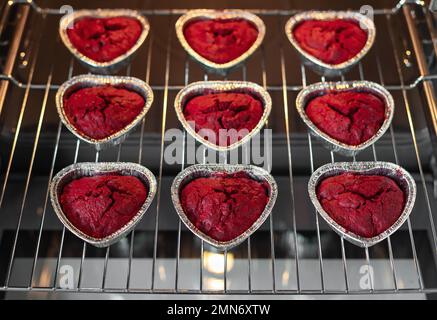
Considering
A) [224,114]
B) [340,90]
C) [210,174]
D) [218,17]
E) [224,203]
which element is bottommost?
[224,203]

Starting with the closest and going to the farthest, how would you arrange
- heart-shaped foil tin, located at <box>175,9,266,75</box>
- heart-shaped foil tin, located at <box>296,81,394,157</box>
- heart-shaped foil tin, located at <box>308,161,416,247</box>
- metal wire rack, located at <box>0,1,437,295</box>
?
heart-shaped foil tin, located at <box>308,161,416,247</box> < metal wire rack, located at <box>0,1,437,295</box> < heart-shaped foil tin, located at <box>296,81,394,157</box> < heart-shaped foil tin, located at <box>175,9,266,75</box>

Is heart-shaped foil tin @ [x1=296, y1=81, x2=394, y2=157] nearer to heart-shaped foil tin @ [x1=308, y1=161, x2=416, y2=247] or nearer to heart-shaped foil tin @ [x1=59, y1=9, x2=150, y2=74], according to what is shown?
heart-shaped foil tin @ [x1=308, y1=161, x2=416, y2=247]

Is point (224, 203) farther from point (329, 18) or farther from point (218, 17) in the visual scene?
point (329, 18)

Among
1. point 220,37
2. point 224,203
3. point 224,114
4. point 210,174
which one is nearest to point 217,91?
point 224,114

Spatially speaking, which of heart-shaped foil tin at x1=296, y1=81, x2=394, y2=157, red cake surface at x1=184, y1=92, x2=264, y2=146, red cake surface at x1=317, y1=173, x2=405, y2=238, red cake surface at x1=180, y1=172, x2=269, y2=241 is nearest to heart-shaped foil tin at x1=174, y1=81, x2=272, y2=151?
red cake surface at x1=184, y1=92, x2=264, y2=146

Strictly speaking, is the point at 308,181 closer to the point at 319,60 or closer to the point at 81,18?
the point at 319,60

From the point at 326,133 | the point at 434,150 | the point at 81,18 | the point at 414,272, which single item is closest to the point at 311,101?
the point at 326,133

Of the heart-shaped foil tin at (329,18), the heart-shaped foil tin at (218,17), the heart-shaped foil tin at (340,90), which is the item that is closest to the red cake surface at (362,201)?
the heart-shaped foil tin at (340,90)
